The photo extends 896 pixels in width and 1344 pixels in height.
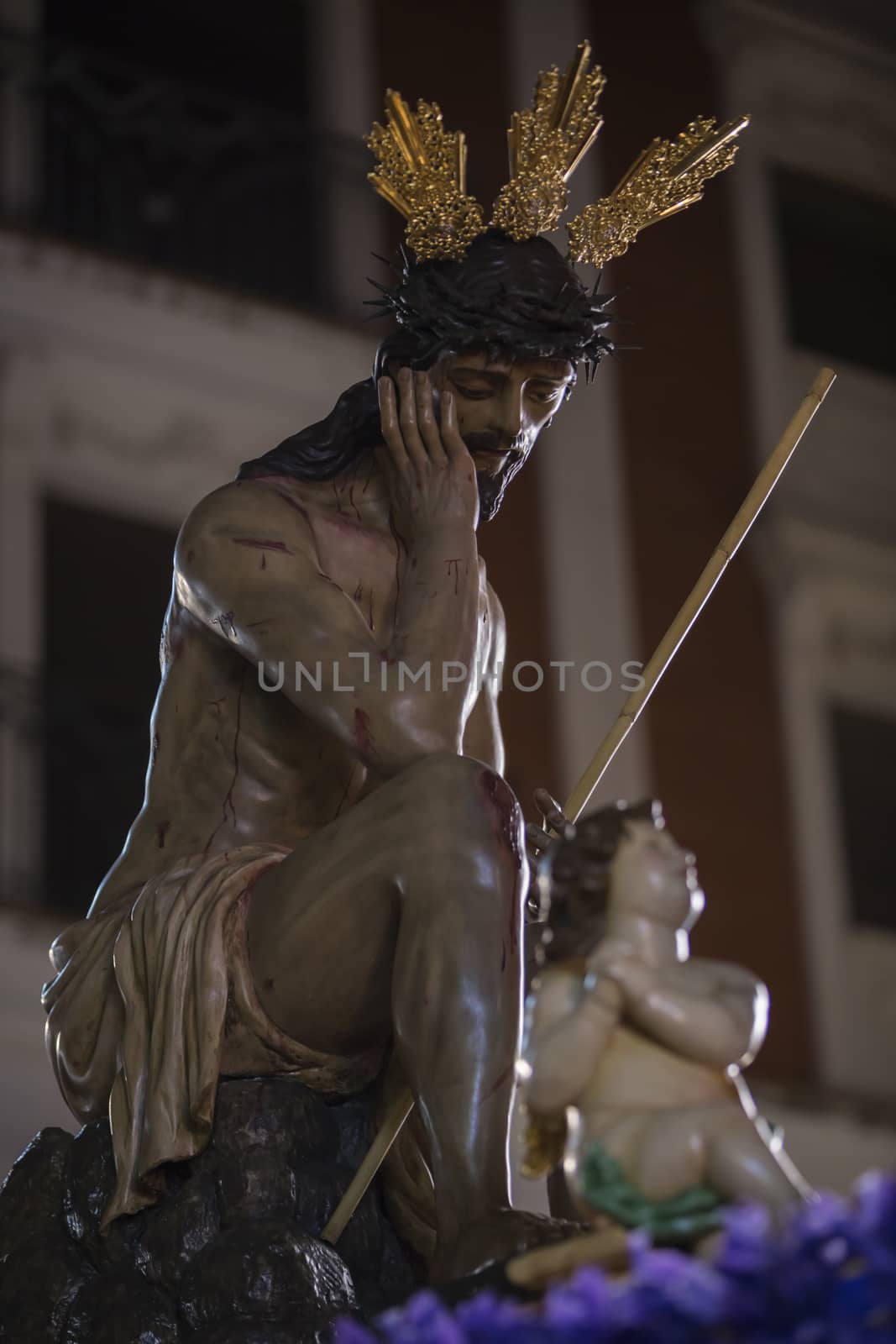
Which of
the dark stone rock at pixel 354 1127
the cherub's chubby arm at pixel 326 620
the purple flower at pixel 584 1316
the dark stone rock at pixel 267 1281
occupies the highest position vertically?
the cherub's chubby arm at pixel 326 620

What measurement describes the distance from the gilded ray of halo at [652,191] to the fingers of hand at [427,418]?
0.33 metres

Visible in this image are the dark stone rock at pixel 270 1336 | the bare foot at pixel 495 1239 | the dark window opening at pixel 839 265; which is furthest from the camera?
the dark window opening at pixel 839 265

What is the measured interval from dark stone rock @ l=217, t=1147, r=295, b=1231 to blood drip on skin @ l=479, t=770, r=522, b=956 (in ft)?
1.50

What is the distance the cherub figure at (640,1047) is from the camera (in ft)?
7.68

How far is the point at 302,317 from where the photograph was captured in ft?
31.9

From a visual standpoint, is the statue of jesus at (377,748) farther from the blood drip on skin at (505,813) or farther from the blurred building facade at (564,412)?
the blurred building facade at (564,412)

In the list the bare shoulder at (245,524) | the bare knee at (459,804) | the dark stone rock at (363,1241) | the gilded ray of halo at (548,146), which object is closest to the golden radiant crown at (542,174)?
the gilded ray of halo at (548,146)

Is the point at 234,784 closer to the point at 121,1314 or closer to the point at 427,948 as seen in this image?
the point at 427,948

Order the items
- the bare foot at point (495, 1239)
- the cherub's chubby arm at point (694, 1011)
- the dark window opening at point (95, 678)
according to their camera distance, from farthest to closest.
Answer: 1. the dark window opening at point (95, 678)
2. the bare foot at point (495, 1239)
3. the cherub's chubby arm at point (694, 1011)

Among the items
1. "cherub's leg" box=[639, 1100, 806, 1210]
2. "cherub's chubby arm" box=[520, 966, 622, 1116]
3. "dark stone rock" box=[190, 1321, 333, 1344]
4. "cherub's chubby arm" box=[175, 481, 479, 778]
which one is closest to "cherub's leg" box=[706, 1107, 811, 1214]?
"cherub's leg" box=[639, 1100, 806, 1210]

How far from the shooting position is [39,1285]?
11.2ft

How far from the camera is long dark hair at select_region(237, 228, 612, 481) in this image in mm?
3715

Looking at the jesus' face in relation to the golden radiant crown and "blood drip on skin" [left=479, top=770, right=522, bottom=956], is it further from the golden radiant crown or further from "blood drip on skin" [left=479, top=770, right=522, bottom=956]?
"blood drip on skin" [left=479, top=770, right=522, bottom=956]

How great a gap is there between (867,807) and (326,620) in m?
7.50
